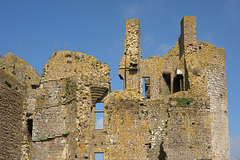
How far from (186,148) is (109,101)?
17.9 ft

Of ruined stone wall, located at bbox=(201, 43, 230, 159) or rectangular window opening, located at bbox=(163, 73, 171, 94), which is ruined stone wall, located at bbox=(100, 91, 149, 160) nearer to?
ruined stone wall, located at bbox=(201, 43, 230, 159)

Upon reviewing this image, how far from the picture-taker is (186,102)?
2731 cm

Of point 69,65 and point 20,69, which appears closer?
point 69,65

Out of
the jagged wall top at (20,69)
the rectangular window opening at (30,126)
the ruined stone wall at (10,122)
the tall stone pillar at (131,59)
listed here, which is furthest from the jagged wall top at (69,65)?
the ruined stone wall at (10,122)

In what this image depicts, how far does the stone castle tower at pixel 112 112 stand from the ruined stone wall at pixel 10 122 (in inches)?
2.2

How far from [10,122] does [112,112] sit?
629 cm

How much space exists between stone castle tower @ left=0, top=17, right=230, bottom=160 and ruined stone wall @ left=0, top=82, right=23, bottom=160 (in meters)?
0.05

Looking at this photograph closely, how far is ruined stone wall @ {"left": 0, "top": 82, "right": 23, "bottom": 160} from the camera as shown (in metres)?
22.8

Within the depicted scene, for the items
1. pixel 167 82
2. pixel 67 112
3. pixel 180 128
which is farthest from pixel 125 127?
pixel 167 82

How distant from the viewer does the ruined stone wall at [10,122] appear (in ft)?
74.9

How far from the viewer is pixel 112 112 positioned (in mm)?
27062

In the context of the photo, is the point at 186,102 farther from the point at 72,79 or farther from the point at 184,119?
the point at 72,79

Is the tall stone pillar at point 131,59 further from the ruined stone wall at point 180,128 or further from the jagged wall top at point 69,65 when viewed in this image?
the ruined stone wall at point 180,128

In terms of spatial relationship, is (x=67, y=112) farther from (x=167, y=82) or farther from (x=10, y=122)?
(x=167, y=82)
